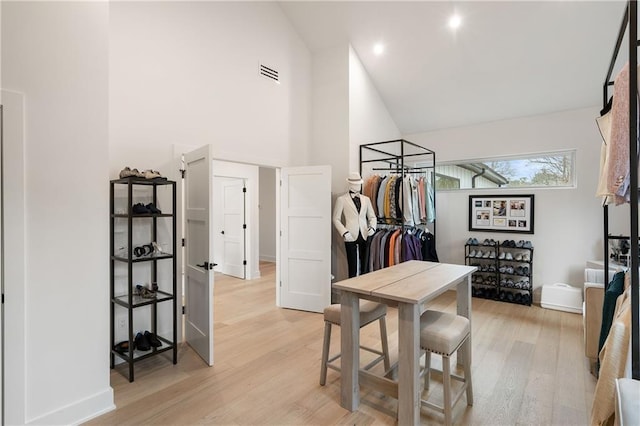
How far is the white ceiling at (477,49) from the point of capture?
3496 mm

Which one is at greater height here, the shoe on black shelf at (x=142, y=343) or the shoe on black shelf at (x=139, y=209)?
the shoe on black shelf at (x=139, y=209)

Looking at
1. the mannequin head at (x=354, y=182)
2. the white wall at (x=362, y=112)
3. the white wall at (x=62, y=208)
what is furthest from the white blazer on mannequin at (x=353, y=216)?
the white wall at (x=62, y=208)

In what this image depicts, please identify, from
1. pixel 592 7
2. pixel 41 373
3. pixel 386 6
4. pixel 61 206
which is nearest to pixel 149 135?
pixel 61 206

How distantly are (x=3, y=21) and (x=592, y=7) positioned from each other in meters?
4.82

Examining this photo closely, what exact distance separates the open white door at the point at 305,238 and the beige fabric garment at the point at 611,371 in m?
2.85

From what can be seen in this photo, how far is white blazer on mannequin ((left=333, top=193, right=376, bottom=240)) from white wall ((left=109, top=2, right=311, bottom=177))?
971 millimetres

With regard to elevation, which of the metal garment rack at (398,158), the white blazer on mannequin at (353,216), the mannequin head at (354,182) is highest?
the metal garment rack at (398,158)

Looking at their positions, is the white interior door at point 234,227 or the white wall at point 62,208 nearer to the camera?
the white wall at point 62,208

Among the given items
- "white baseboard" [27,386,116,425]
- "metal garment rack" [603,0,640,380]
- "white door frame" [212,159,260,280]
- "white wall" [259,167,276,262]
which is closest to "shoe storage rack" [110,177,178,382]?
"white baseboard" [27,386,116,425]

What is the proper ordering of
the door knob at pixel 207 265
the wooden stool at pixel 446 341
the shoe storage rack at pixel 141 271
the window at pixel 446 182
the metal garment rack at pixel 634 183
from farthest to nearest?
the window at pixel 446 182, the door knob at pixel 207 265, the shoe storage rack at pixel 141 271, the wooden stool at pixel 446 341, the metal garment rack at pixel 634 183

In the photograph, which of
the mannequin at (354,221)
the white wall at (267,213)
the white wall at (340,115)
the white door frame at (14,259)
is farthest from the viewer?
the white wall at (267,213)

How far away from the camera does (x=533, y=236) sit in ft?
15.5

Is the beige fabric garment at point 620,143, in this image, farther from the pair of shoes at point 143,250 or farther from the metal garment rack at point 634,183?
the pair of shoes at point 143,250

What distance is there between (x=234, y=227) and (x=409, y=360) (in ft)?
17.1
